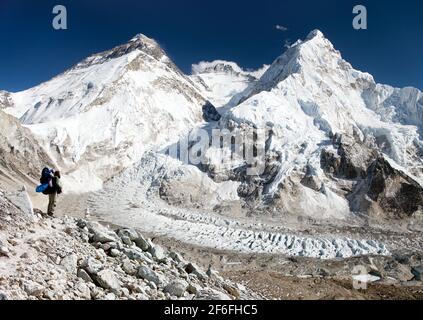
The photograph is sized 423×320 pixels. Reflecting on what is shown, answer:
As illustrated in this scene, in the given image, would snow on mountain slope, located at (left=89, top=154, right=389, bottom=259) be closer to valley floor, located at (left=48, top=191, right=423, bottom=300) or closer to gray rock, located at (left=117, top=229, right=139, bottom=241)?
valley floor, located at (left=48, top=191, right=423, bottom=300)

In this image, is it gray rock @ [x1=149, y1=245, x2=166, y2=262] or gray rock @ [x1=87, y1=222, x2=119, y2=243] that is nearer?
gray rock @ [x1=87, y1=222, x2=119, y2=243]

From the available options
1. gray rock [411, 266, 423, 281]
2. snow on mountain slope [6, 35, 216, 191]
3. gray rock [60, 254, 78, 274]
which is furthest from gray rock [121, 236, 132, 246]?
snow on mountain slope [6, 35, 216, 191]

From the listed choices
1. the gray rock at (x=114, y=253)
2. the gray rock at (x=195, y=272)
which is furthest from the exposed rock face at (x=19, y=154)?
the gray rock at (x=114, y=253)

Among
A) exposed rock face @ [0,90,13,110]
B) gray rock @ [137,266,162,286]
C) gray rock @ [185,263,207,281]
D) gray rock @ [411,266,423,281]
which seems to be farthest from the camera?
exposed rock face @ [0,90,13,110]

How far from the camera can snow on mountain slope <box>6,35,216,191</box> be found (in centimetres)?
9431

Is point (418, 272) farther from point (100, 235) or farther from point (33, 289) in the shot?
point (33, 289)

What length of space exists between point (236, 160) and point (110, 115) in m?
37.6

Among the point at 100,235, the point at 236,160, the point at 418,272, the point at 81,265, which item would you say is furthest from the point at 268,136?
the point at 81,265

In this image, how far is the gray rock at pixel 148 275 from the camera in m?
11.9

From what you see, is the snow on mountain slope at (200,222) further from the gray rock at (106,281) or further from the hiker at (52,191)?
the gray rock at (106,281)
